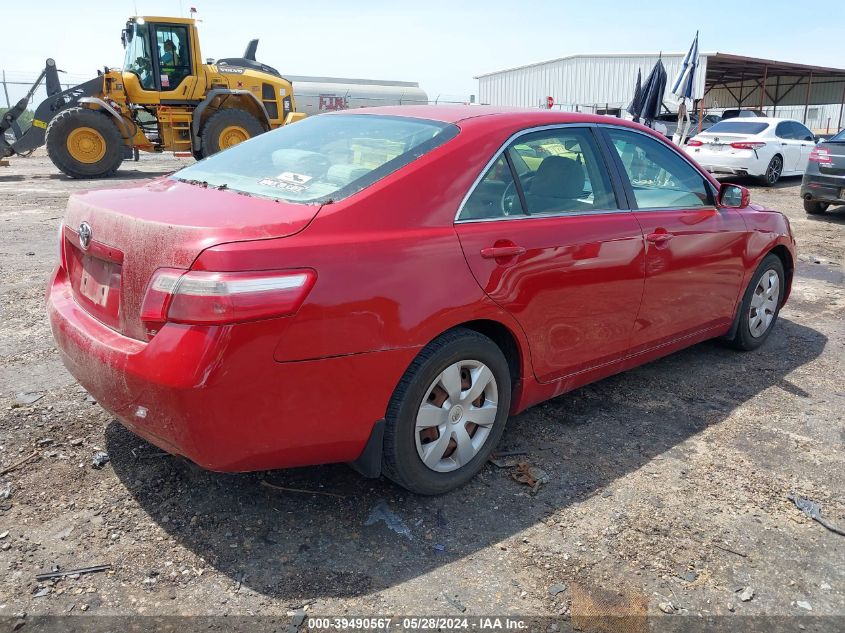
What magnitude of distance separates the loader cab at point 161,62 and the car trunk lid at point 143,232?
1287 centimetres

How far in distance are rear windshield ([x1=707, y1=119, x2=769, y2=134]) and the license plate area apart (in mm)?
14746

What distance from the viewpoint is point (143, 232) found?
2402 mm

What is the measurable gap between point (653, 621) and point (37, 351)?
12.7 ft

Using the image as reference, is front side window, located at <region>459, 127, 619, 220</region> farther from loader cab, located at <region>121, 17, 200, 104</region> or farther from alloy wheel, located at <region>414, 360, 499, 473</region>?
loader cab, located at <region>121, 17, 200, 104</region>

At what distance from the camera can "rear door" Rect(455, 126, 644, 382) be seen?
9.45 ft

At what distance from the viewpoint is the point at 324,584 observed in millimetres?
2379

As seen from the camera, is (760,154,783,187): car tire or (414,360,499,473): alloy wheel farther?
(760,154,783,187): car tire

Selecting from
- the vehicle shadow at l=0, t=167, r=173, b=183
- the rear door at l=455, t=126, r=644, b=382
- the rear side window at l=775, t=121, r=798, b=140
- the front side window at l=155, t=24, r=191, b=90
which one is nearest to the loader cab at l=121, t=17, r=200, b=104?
the front side window at l=155, t=24, r=191, b=90

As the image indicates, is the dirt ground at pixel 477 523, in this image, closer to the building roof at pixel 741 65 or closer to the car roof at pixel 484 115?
the car roof at pixel 484 115

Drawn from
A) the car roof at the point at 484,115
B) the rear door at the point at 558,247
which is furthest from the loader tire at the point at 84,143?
the rear door at the point at 558,247

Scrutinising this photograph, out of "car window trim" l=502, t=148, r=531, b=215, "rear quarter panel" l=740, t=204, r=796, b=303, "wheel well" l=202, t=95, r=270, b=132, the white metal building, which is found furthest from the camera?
the white metal building

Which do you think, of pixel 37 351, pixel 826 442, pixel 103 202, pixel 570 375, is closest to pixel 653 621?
pixel 570 375

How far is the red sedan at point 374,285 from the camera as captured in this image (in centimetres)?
223

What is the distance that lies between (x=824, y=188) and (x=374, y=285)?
1006 cm
